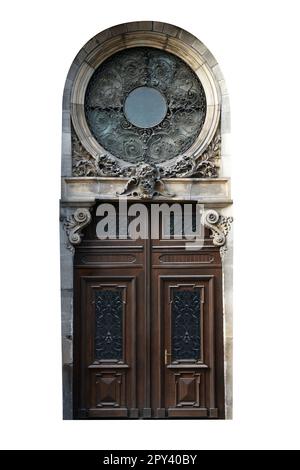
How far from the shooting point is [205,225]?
344 inches

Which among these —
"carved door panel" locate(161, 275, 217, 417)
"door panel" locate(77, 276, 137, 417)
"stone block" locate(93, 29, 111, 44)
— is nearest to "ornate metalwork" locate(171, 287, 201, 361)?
"carved door panel" locate(161, 275, 217, 417)

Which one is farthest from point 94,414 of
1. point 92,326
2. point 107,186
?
point 107,186

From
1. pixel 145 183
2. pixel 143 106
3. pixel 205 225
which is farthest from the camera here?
pixel 143 106

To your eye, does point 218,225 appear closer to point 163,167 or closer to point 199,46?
point 163,167

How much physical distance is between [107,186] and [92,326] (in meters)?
1.48

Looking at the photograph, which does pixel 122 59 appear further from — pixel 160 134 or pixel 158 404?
pixel 158 404

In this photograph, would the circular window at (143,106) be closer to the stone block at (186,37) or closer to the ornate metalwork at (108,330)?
the stone block at (186,37)

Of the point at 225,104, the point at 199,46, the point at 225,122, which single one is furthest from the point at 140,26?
the point at 225,122

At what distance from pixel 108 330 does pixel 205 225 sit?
1.50 metres

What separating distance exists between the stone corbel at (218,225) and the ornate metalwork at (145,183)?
1.49 ft

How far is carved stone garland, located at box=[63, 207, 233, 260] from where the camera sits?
863 centimetres

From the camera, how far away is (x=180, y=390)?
868 cm

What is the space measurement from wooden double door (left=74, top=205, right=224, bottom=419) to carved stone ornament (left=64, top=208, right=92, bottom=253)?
15 cm

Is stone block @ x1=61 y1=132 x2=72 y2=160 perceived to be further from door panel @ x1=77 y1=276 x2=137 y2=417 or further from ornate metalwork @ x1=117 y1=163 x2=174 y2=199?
door panel @ x1=77 y1=276 x2=137 y2=417
